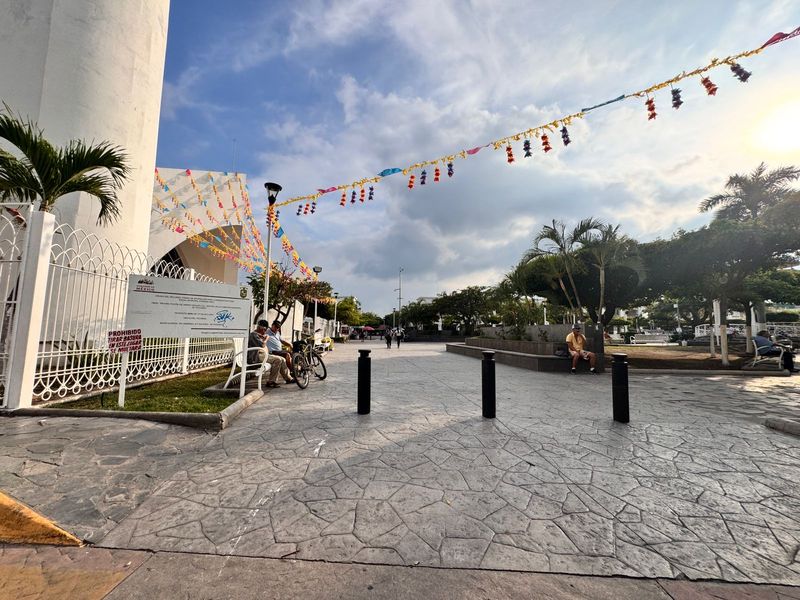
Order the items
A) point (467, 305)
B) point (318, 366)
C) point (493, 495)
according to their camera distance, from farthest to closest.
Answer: point (467, 305), point (318, 366), point (493, 495)

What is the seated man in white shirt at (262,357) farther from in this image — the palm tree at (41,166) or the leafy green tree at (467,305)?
the leafy green tree at (467,305)

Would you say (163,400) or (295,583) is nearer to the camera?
(295,583)

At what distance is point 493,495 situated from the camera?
9.71ft

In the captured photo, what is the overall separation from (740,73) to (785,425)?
5.29m

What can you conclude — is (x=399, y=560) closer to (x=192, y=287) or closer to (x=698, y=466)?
(x=698, y=466)

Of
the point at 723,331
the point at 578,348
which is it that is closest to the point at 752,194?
the point at 723,331

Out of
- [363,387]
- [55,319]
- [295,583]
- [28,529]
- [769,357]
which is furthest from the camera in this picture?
[769,357]

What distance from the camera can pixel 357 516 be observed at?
2.63 metres

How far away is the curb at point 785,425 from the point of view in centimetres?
470

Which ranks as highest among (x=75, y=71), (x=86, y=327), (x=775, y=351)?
(x=75, y=71)

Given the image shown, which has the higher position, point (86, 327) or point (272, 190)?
point (272, 190)

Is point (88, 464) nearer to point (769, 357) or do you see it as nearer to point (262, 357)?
point (262, 357)

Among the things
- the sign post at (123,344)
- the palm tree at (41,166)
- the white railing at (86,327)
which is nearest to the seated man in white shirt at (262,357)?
the white railing at (86,327)

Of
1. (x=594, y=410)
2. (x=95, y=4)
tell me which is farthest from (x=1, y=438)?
(x=95, y=4)
